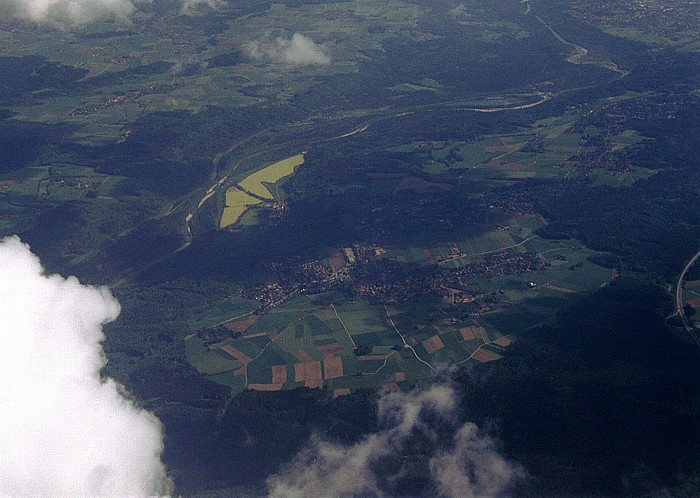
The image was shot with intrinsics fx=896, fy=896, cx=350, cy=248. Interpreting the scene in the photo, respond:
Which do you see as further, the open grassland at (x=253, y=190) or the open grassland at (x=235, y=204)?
the open grassland at (x=253, y=190)

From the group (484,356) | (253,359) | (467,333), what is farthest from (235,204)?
(484,356)

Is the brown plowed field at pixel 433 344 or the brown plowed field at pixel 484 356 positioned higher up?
the brown plowed field at pixel 484 356

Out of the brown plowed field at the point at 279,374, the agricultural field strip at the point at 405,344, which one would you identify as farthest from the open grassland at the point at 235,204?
the brown plowed field at the point at 279,374

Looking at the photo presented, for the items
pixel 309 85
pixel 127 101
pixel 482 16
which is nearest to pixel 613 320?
pixel 309 85

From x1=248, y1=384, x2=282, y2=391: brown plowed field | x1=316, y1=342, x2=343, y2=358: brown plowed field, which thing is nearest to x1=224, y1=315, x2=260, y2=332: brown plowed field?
x1=316, y1=342, x2=343, y2=358: brown plowed field

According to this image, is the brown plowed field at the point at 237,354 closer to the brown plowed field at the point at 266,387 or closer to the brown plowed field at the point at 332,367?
the brown plowed field at the point at 266,387

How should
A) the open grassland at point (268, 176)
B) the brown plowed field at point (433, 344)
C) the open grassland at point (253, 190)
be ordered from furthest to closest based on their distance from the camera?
the open grassland at point (268, 176) < the open grassland at point (253, 190) < the brown plowed field at point (433, 344)

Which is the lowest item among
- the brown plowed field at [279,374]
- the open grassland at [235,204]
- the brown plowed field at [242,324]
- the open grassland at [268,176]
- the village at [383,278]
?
the open grassland at [268,176]

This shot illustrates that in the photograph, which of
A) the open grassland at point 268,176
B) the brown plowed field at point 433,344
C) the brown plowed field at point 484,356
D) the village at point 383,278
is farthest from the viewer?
the open grassland at point 268,176

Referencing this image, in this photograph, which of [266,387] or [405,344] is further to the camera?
[405,344]

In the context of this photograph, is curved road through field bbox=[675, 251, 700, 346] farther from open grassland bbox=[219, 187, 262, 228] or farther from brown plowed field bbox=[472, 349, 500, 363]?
open grassland bbox=[219, 187, 262, 228]

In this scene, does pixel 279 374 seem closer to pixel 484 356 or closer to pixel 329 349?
pixel 329 349

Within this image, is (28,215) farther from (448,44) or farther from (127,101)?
(448,44)

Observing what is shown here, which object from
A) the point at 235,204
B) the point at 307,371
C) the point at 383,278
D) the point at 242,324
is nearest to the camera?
the point at 307,371
